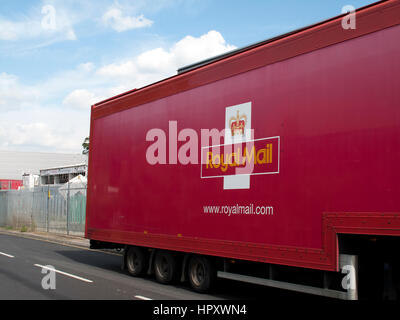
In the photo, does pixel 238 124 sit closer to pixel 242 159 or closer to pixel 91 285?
pixel 242 159

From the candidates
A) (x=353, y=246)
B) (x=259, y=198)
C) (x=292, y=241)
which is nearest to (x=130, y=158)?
(x=259, y=198)

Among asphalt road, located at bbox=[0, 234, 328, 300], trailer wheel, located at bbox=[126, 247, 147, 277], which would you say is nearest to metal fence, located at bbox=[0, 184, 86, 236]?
asphalt road, located at bbox=[0, 234, 328, 300]

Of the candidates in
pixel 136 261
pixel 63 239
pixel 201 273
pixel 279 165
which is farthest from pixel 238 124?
pixel 63 239

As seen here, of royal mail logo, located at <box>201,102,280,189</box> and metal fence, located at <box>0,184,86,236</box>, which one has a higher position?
royal mail logo, located at <box>201,102,280,189</box>

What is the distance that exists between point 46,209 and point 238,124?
2211 cm

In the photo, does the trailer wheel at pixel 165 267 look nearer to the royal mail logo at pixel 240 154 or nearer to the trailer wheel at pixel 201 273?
the trailer wheel at pixel 201 273

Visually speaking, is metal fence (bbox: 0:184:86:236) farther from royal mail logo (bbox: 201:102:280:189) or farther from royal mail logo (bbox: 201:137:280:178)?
royal mail logo (bbox: 201:102:280:189)

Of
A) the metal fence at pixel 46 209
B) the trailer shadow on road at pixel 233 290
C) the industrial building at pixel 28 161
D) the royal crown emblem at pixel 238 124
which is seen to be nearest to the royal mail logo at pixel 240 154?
the royal crown emblem at pixel 238 124

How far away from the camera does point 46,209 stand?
28.4 m

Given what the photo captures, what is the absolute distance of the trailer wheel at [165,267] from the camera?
10.7 metres

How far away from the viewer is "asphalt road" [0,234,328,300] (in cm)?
921

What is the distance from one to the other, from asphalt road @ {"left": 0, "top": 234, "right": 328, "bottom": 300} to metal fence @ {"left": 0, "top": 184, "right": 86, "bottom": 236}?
33.0 feet
